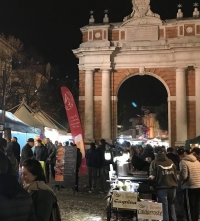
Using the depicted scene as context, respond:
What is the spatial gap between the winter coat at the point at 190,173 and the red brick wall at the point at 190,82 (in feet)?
60.6

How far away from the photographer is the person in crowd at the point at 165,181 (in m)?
6.96

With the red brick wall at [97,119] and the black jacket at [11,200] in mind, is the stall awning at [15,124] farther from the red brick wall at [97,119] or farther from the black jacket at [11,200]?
the black jacket at [11,200]

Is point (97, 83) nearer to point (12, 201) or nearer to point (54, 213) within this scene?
point (54, 213)

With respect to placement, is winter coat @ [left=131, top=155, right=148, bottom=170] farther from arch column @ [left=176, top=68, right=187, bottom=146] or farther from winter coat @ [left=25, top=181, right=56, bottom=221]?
arch column @ [left=176, top=68, right=187, bottom=146]

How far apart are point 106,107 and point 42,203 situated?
2267cm

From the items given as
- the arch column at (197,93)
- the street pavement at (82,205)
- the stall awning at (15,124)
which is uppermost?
the arch column at (197,93)

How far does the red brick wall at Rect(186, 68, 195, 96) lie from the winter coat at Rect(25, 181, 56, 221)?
23.3m

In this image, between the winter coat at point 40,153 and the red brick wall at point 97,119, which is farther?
the red brick wall at point 97,119

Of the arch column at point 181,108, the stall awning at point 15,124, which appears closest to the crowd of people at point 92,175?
the stall awning at point 15,124

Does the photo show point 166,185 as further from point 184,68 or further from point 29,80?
point 29,80

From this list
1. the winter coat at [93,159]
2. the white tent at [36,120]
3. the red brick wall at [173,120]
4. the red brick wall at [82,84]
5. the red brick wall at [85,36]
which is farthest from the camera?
the red brick wall at [85,36]

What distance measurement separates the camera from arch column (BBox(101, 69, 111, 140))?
25.5 meters

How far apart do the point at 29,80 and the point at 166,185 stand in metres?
25.6

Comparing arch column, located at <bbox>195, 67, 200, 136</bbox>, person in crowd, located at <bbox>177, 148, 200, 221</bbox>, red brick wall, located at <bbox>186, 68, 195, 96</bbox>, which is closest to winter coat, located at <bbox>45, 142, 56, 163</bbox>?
person in crowd, located at <bbox>177, 148, 200, 221</bbox>
